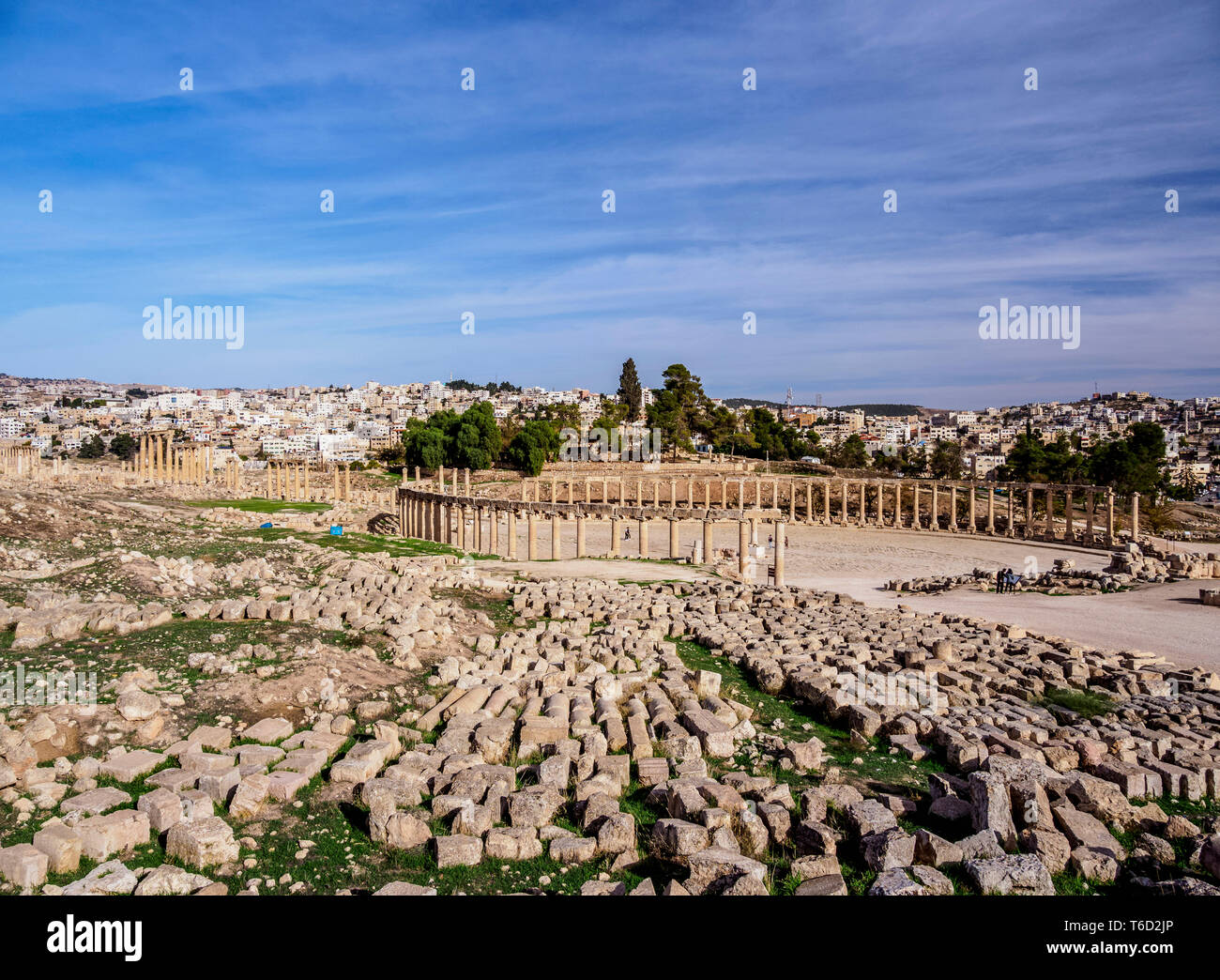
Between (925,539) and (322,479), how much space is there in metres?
52.4

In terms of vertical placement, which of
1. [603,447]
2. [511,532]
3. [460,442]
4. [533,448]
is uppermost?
[460,442]

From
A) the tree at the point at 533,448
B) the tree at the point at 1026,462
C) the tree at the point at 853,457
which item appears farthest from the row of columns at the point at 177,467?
the tree at the point at 1026,462

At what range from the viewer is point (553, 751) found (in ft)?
30.9

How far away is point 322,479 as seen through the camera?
75.8 m

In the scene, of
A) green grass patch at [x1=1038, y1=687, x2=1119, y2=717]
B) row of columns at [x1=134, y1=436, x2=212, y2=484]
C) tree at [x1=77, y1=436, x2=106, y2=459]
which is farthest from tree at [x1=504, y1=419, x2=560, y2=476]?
tree at [x1=77, y1=436, x2=106, y2=459]

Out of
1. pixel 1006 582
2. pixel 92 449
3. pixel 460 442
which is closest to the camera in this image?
pixel 1006 582

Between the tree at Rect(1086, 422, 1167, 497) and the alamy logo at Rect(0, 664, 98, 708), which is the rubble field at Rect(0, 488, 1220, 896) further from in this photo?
the tree at Rect(1086, 422, 1167, 497)

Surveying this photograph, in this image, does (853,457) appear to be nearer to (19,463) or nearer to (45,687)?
(19,463)

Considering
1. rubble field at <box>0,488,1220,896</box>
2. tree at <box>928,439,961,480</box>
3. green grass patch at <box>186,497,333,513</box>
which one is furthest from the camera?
Result: tree at <box>928,439,961,480</box>

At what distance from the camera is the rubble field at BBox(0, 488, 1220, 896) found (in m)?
6.89

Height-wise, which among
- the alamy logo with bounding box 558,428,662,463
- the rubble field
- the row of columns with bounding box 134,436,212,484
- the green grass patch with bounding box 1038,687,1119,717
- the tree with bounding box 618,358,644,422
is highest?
the tree with bounding box 618,358,644,422

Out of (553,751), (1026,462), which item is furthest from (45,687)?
(1026,462)

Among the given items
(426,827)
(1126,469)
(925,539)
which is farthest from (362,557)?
(1126,469)
